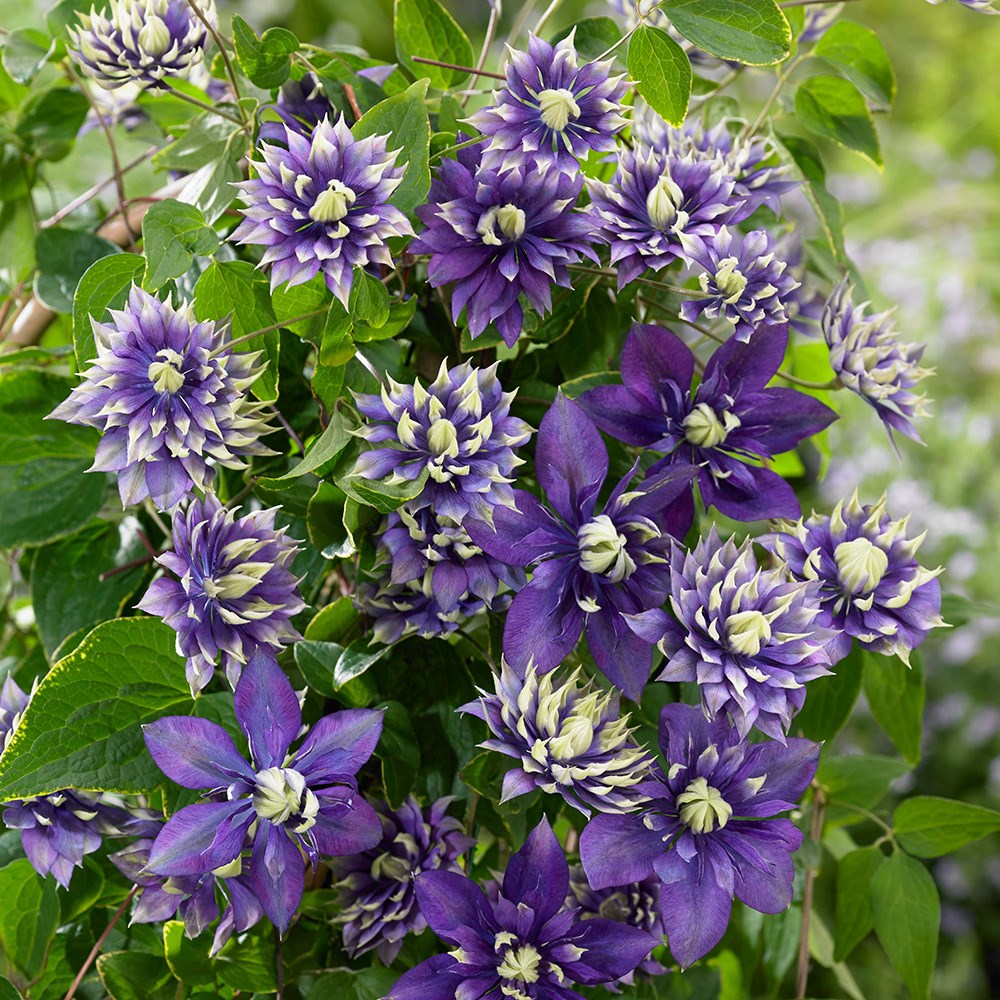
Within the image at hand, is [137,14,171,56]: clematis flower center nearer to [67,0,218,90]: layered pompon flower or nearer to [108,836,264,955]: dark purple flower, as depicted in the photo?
[67,0,218,90]: layered pompon flower

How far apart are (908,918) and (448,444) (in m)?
0.32

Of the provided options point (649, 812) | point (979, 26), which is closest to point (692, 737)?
point (649, 812)

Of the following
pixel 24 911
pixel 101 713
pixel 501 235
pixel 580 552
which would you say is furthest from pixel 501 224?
pixel 24 911

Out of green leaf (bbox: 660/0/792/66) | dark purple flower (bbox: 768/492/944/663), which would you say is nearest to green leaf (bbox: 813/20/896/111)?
green leaf (bbox: 660/0/792/66)

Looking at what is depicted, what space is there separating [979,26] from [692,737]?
147 inches

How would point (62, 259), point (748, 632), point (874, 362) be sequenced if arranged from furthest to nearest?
point (62, 259), point (874, 362), point (748, 632)

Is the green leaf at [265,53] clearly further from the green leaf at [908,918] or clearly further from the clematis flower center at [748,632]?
the green leaf at [908,918]

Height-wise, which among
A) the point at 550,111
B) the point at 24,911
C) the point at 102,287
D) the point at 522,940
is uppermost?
the point at 550,111

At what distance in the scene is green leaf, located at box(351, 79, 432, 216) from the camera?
0.33 meters

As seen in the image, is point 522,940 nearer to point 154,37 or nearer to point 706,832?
point 706,832

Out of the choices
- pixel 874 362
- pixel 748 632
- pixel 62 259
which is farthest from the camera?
pixel 62 259

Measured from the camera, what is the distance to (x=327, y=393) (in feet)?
1.14

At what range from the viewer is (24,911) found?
1.37 feet

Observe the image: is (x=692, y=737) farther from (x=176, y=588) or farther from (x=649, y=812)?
(x=176, y=588)
